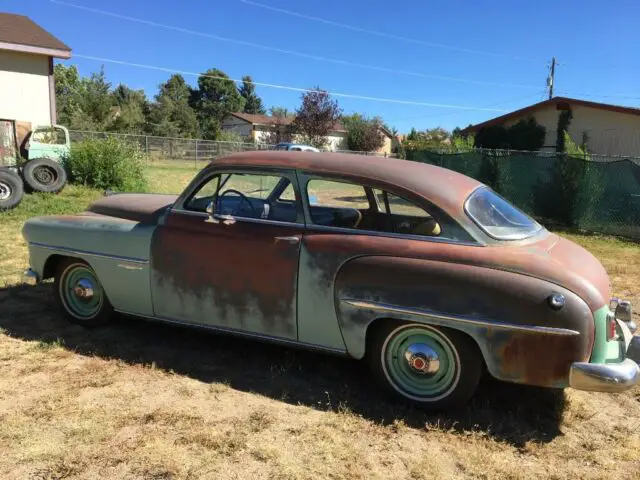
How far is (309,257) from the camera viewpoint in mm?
3498

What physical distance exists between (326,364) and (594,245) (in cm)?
821

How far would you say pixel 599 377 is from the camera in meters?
2.84

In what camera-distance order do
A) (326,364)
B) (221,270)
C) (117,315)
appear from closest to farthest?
1. (221,270)
2. (326,364)
3. (117,315)

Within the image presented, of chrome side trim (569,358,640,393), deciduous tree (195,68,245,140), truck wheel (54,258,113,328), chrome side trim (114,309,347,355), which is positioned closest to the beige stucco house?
truck wheel (54,258,113,328)

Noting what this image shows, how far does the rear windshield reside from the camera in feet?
11.0

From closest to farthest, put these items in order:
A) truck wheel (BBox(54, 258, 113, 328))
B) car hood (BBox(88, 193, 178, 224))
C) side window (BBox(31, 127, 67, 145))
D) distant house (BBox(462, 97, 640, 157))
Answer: car hood (BBox(88, 193, 178, 224))
truck wheel (BBox(54, 258, 113, 328))
side window (BBox(31, 127, 67, 145))
distant house (BBox(462, 97, 640, 157))

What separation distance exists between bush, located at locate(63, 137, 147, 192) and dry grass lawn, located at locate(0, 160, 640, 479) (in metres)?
9.58

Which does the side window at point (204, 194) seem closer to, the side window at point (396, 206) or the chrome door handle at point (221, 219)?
the chrome door handle at point (221, 219)

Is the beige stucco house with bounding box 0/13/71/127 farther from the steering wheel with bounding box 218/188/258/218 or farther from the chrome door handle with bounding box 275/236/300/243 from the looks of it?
the chrome door handle with bounding box 275/236/300/243

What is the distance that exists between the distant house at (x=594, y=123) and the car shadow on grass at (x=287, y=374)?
67.6ft

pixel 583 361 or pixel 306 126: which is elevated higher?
pixel 306 126

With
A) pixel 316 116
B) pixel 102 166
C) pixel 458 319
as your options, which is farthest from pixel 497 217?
pixel 316 116

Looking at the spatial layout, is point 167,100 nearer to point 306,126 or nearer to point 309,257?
point 306,126

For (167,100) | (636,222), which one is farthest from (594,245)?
(167,100)
